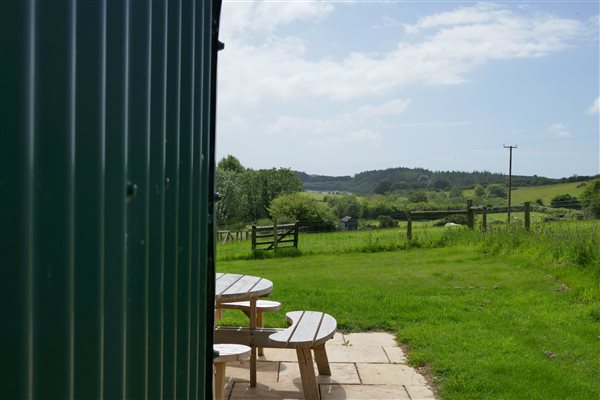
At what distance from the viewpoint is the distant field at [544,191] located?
44.7 metres

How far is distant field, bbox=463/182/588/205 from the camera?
44709 mm

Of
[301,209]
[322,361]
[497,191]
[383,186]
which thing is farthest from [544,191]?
[322,361]

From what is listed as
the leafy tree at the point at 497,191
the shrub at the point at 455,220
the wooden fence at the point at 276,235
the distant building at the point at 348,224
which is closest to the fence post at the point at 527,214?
the shrub at the point at 455,220

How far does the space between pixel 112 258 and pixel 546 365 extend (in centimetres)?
466

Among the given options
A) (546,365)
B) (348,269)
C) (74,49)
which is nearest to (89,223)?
(74,49)

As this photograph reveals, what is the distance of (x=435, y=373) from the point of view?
5207 mm

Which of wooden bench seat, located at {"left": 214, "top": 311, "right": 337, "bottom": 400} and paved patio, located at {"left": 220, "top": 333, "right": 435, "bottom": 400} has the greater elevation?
wooden bench seat, located at {"left": 214, "top": 311, "right": 337, "bottom": 400}

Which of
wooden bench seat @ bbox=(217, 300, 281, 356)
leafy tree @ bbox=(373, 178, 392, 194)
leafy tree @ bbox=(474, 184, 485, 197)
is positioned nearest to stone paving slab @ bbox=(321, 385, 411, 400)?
wooden bench seat @ bbox=(217, 300, 281, 356)

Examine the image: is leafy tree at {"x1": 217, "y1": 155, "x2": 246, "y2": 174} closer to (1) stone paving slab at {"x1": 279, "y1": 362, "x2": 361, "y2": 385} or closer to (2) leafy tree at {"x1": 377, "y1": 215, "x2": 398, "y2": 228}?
(2) leafy tree at {"x1": 377, "y1": 215, "x2": 398, "y2": 228}

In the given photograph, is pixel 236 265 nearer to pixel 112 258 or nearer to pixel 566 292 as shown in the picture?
pixel 566 292

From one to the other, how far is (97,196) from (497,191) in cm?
5232

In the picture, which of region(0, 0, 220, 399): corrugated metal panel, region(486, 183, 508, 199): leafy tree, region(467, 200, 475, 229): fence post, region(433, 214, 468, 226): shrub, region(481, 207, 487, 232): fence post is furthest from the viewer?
region(486, 183, 508, 199): leafy tree

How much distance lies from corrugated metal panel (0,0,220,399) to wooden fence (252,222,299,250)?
1600cm

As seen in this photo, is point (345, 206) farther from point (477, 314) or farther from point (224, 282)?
point (224, 282)
